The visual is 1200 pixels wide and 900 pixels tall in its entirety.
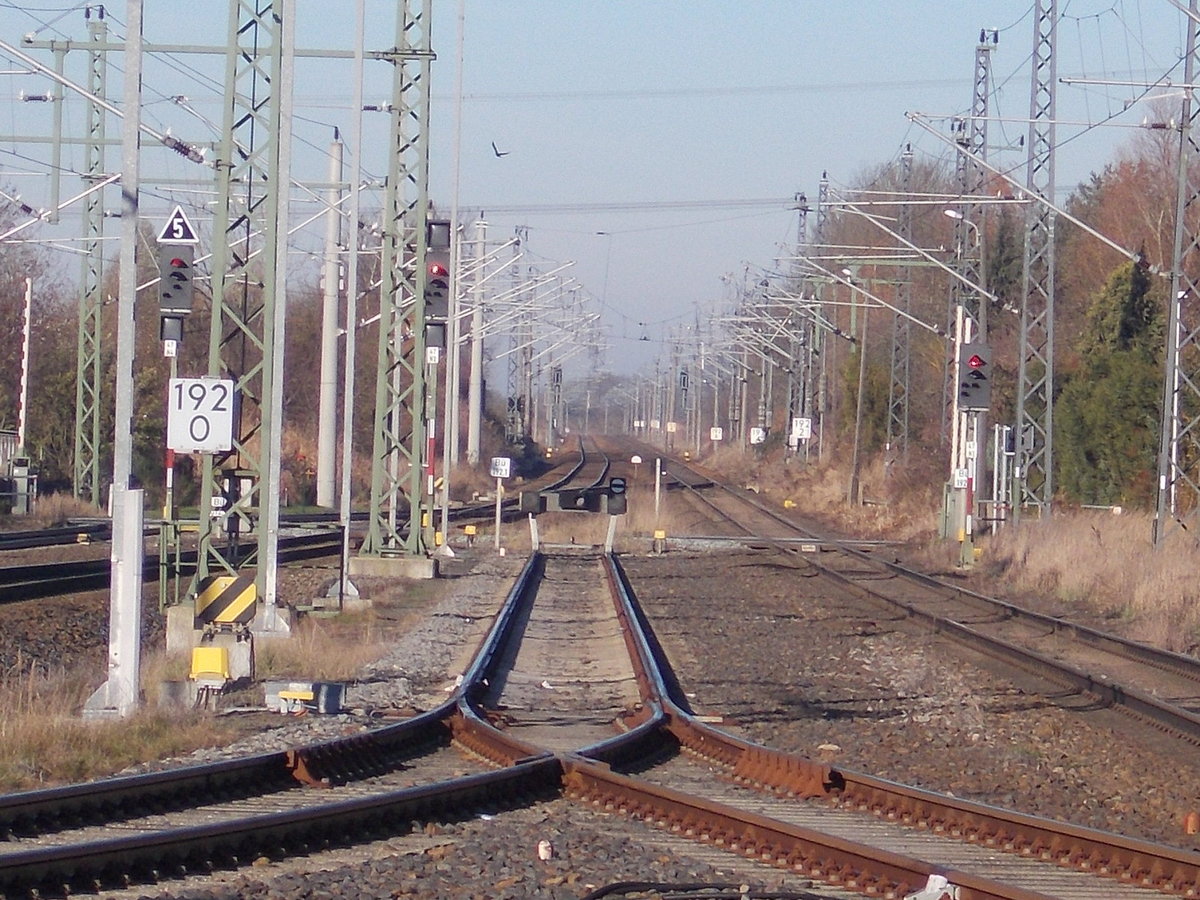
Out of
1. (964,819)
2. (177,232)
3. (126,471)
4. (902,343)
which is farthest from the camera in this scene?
(902,343)

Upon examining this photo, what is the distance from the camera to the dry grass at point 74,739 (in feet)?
31.7

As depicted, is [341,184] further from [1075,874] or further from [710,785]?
[1075,874]

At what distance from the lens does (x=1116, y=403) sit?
43.3 m

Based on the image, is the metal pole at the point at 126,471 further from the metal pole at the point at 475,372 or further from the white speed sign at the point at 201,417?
the metal pole at the point at 475,372

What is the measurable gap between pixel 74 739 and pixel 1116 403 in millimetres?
36923

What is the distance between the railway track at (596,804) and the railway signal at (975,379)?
1934 cm

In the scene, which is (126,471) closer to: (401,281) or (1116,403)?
(401,281)

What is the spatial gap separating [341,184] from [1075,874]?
26842 millimetres

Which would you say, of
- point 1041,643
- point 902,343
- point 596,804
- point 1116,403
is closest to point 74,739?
point 596,804

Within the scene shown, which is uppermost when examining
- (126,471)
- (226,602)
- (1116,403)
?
(1116,403)

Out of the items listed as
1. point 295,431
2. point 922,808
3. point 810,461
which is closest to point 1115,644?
point 922,808

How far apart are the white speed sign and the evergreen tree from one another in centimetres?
3084

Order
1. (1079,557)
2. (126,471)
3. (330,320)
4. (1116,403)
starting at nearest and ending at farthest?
(126,471), (1079,557), (330,320), (1116,403)

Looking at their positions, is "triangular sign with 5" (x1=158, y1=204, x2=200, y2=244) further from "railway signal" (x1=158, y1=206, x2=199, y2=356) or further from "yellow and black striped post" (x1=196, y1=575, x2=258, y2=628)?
"yellow and black striped post" (x1=196, y1=575, x2=258, y2=628)
